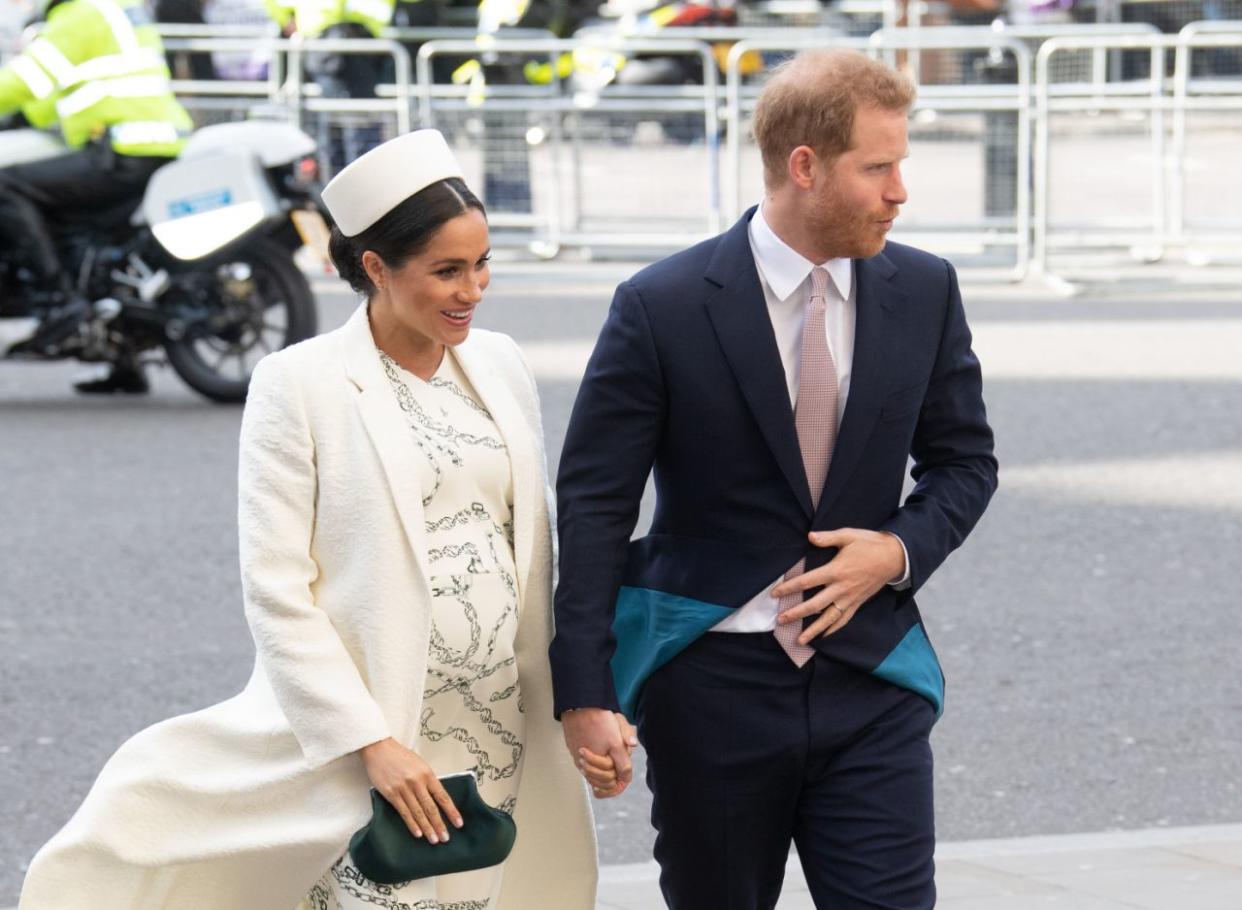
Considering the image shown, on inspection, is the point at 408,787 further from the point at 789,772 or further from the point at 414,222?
the point at 414,222

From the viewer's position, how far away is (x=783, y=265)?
3.15 m

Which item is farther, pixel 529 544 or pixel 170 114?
pixel 170 114

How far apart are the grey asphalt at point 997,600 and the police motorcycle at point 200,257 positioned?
1.02ft

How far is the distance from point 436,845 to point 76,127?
7.11 m

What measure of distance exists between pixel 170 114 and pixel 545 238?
5182 mm

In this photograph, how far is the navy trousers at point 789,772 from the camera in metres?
3.09

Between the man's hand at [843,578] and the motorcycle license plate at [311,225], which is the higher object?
the man's hand at [843,578]

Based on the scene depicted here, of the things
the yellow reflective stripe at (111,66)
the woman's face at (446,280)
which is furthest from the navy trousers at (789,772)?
the yellow reflective stripe at (111,66)

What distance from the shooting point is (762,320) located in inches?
123

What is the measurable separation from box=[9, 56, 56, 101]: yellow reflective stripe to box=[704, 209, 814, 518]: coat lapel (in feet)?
22.9

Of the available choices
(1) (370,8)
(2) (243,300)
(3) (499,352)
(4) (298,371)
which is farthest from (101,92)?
(4) (298,371)

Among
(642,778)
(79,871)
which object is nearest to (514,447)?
(79,871)

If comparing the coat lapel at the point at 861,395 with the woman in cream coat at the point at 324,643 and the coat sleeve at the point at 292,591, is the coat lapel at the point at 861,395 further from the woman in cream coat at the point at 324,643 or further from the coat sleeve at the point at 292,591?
the coat sleeve at the point at 292,591

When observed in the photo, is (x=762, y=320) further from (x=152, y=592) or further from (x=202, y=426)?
(x=202, y=426)
